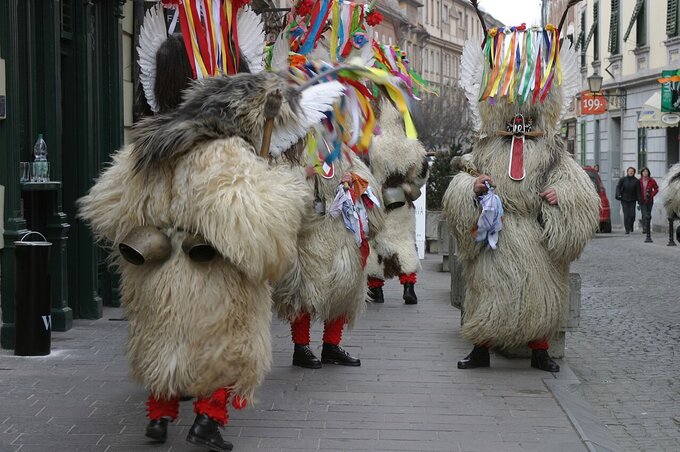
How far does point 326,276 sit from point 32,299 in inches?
81.0

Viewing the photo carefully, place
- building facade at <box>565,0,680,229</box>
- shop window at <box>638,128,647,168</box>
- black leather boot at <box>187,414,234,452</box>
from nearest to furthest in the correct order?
black leather boot at <box>187,414,234,452</box>
building facade at <box>565,0,680,229</box>
shop window at <box>638,128,647,168</box>

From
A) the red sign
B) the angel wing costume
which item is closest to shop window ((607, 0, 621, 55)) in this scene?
the red sign

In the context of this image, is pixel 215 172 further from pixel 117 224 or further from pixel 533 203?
pixel 533 203

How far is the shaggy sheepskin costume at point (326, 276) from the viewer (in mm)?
7668

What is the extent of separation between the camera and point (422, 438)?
233 inches

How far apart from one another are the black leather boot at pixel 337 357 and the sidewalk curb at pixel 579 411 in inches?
54.2

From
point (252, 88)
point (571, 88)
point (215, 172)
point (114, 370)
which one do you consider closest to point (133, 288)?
point (215, 172)

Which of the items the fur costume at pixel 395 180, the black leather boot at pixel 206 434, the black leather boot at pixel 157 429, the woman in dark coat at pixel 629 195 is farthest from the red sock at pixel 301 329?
the woman in dark coat at pixel 629 195

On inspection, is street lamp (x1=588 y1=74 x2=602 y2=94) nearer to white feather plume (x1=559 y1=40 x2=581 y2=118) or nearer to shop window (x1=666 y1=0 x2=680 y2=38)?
shop window (x1=666 y1=0 x2=680 y2=38)

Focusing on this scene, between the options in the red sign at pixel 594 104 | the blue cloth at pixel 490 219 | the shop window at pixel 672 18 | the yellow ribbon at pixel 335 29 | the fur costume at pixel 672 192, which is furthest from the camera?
the red sign at pixel 594 104

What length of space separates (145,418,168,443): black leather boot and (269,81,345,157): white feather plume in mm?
1415

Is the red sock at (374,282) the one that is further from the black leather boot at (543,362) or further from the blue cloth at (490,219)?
the blue cloth at (490,219)

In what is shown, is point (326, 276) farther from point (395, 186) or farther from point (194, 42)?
point (395, 186)

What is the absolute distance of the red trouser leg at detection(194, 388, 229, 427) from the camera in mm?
5367
